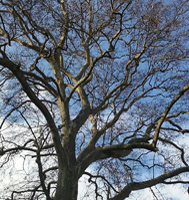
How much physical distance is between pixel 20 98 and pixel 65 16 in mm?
2128

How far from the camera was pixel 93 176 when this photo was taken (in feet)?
21.9

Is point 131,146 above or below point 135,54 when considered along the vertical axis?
below

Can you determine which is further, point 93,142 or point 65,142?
point 93,142

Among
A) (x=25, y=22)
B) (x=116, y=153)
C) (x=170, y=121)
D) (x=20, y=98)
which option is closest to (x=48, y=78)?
(x=20, y=98)

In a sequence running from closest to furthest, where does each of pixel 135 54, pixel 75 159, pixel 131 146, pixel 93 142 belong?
pixel 131 146 → pixel 75 159 → pixel 93 142 → pixel 135 54

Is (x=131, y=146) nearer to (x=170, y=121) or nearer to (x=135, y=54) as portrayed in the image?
(x=170, y=121)

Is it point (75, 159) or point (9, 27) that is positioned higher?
point (9, 27)

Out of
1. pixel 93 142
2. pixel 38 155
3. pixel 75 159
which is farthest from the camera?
pixel 93 142

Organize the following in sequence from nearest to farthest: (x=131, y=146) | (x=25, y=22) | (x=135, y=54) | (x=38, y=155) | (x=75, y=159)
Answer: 1. (x=38, y=155)
2. (x=131, y=146)
3. (x=75, y=159)
4. (x=25, y=22)
5. (x=135, y=54)

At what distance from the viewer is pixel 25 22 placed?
235 inches

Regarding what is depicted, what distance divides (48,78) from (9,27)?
139 cm

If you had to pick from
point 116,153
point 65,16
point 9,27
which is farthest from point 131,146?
point 9,27

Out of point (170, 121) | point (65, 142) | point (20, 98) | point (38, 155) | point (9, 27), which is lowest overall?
point (38, 155)

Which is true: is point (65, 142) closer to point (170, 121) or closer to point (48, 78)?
point (48, 78)
